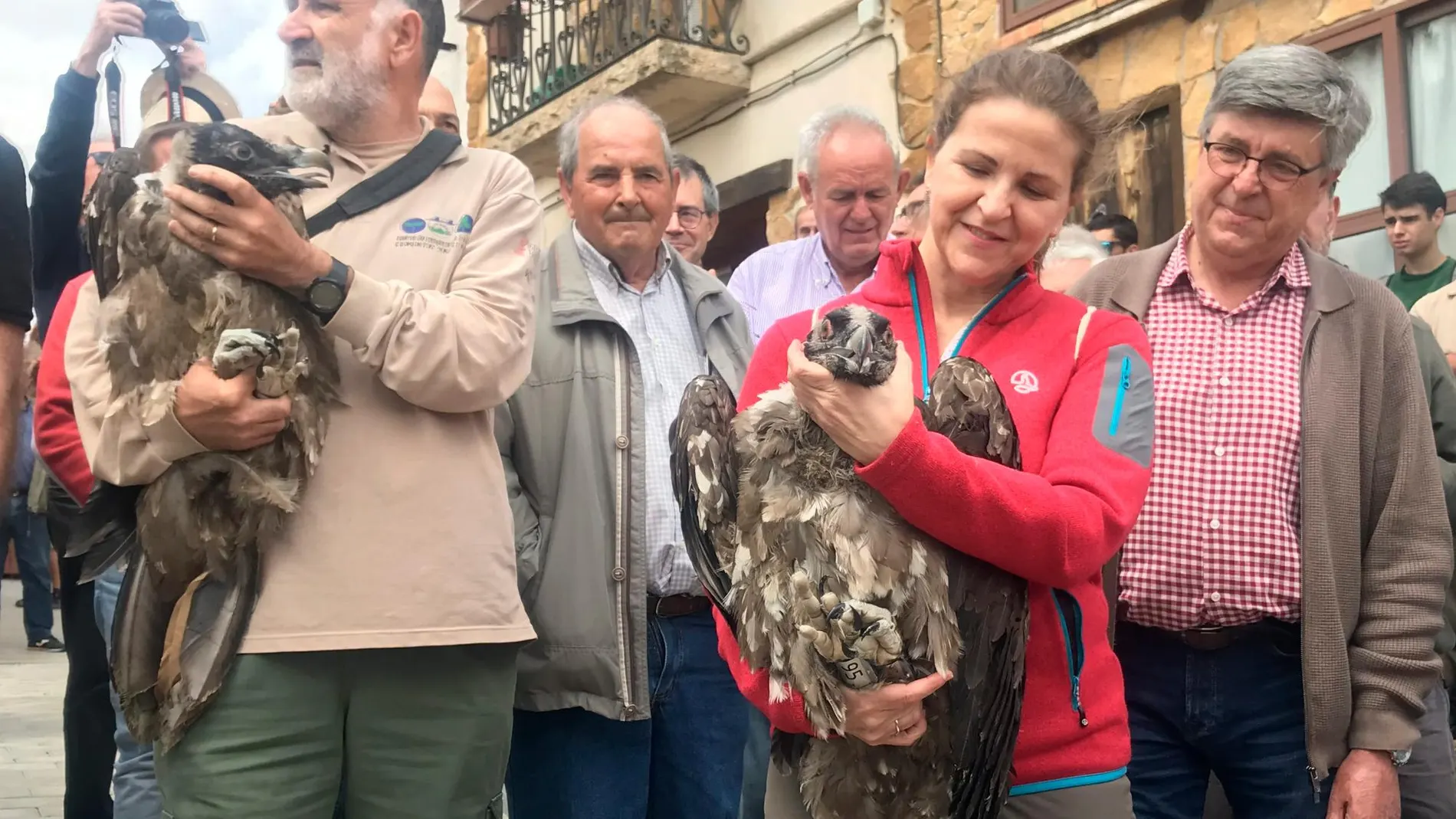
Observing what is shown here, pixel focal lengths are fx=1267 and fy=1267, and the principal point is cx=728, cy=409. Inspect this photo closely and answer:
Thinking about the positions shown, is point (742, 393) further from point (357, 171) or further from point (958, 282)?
point (357, 171)

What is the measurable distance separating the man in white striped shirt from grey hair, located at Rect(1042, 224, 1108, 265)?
0.63 metres

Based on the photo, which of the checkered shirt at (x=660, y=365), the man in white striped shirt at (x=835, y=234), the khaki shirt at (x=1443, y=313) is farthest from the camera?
the khaki shirt at (x=1443, y=313)

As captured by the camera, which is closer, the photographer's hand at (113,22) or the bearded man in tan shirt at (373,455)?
the bearded man in tan shirt at (373,455)

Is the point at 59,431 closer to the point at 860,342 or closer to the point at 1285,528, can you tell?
the point at 860,342

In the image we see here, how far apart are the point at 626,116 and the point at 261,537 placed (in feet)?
6.60

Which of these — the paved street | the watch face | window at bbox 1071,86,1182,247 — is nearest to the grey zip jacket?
the watch face

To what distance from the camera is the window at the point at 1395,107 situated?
23.7 feet

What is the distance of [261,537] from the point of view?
242cm

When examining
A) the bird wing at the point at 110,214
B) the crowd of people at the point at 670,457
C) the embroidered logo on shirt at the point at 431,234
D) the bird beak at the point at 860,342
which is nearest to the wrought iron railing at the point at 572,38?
the crowd of people at the point at 670,457

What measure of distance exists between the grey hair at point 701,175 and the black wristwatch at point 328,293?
3.54 meters

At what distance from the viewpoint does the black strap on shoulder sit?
2.65 metres

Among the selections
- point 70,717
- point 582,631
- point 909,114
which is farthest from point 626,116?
point 909,114

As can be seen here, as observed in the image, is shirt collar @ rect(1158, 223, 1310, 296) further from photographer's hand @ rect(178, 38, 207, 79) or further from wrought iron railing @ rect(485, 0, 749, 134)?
wrought iron railing @ rect(485, 0, 749, 134)

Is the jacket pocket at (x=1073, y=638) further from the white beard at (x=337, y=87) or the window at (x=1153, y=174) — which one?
the window at (x=1153, y=174)
